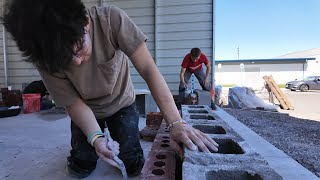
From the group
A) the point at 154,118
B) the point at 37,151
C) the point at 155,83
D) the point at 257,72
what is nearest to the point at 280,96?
the point at 154,118

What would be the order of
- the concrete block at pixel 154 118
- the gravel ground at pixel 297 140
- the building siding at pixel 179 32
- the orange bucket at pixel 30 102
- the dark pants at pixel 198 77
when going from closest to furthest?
the gravel ground at pixel 297 140, the concrete block at pixel 154 118, the orange bucket at pixel 30 102, the dark pants at pixel 198 77, the building siding at pixel 179 32

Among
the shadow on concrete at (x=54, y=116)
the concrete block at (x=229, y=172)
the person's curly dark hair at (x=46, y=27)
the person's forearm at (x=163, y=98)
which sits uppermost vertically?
the person's curly dark hair at (x=46, y=27)

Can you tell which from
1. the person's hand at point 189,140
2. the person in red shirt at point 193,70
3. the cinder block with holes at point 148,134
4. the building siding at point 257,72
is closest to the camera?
the person's hand at point 189,140

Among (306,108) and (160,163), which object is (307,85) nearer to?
(306,108)

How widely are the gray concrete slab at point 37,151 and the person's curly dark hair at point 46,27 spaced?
1.09 m

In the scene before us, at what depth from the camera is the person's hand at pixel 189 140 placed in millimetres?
1023

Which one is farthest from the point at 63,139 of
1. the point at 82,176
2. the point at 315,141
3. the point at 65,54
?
the point at 315,141

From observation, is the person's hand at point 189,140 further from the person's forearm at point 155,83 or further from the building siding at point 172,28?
the building siding at point 172,28

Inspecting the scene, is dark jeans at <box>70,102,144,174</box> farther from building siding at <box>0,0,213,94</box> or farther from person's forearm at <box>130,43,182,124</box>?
building siding at <box>0,0,213,94</box>

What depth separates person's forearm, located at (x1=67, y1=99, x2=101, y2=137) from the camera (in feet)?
4.61

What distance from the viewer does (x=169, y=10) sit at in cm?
613

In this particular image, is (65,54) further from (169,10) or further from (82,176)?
(169,10)

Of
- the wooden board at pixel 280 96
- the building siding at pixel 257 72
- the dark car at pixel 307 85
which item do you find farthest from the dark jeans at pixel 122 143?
the building siding at pixel 257 72

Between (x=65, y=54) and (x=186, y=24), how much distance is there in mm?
5456
